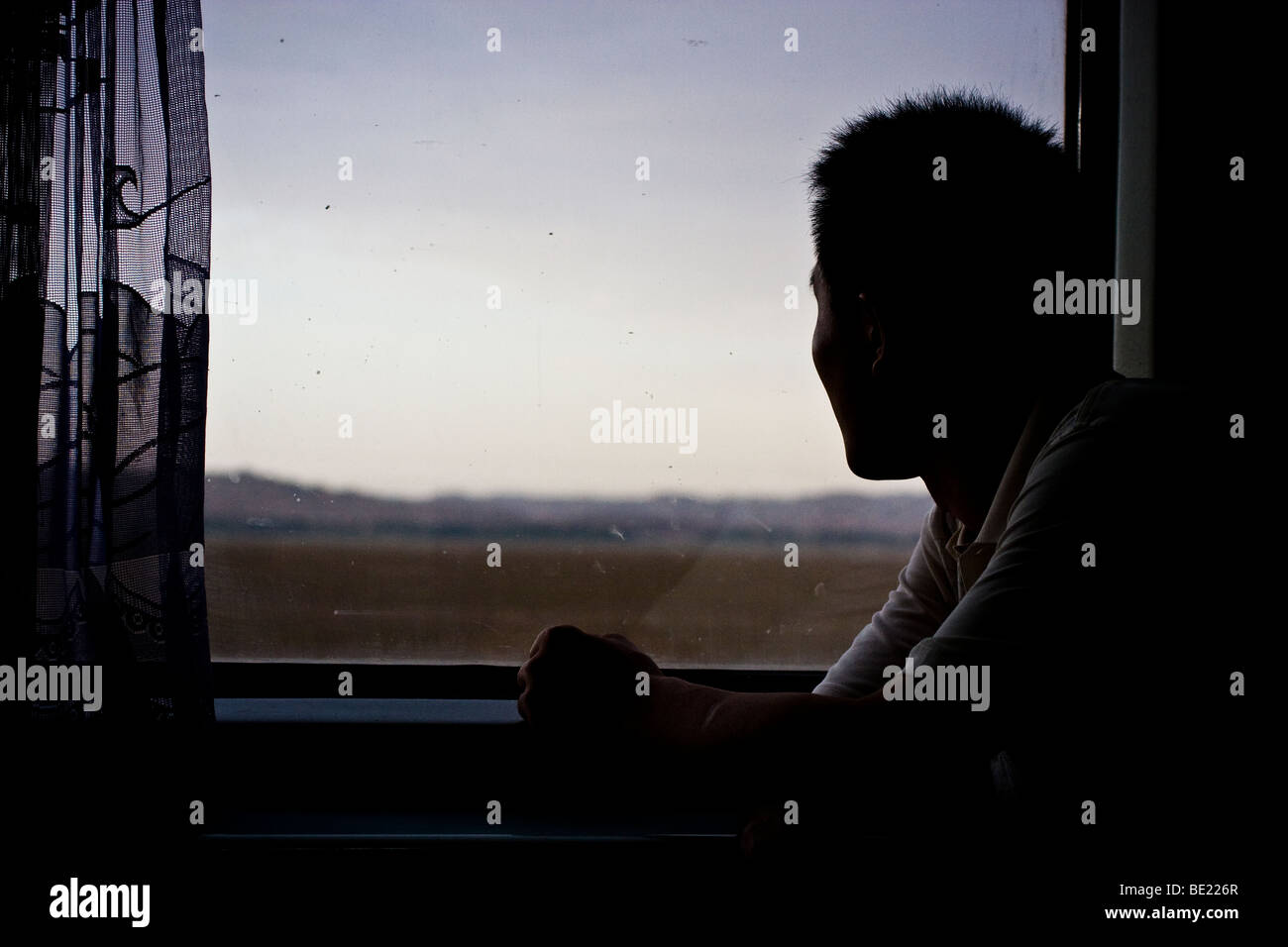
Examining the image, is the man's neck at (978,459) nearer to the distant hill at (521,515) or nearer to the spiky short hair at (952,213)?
the spiky short hair at (952,213)

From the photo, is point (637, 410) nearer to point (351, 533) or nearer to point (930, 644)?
point (351, 533)

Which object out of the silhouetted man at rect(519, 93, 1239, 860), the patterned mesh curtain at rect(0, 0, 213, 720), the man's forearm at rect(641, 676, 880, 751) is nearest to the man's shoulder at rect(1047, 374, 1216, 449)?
the silhouetted man at rect(519, 93, 1239, 860)

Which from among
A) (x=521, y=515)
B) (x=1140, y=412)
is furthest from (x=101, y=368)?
(x=1140, y=412)

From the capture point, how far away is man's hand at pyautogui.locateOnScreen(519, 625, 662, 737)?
0.79m

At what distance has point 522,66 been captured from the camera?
1239mm

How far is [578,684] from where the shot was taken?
81cm

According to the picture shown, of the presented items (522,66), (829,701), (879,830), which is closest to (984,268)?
(829,701)

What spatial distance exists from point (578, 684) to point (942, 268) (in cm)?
54

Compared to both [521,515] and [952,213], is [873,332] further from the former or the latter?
[521,515]

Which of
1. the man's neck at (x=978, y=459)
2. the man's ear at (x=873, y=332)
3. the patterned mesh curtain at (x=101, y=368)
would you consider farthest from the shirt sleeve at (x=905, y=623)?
the patterned mesh curtain at (x=101, y=368)

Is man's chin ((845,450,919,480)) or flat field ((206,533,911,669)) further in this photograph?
flat field ((206,533,911,669))

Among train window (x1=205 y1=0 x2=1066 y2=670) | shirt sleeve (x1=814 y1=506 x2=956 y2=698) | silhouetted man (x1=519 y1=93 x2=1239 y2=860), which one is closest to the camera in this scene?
silhouetted man (x1=519 y1=93 x2=1239 y2=860)

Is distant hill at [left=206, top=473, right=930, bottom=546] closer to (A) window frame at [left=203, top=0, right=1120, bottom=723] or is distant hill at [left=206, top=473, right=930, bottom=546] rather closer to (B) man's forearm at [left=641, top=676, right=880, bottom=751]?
(A) window frame at [left=203, top=0, right=1120, bottom=723]
